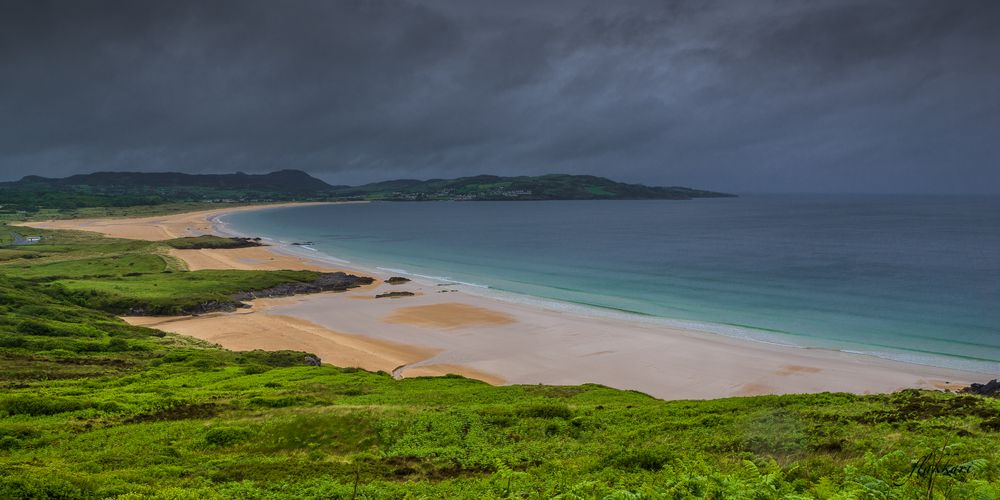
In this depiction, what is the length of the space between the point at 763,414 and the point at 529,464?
34.5 ft

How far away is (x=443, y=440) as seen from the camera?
69.8ft

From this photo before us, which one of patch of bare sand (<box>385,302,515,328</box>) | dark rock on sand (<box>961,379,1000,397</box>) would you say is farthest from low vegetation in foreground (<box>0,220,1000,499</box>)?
patch of bare sand (<box>385,302,515,328</box>)

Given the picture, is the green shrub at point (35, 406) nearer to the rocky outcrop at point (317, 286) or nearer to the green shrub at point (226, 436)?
the green shrub at point (226, 436)

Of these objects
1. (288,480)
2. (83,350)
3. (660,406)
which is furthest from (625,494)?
(83,350)

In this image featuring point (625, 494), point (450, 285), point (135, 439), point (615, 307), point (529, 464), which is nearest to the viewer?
point (625, 494)

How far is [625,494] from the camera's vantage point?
9844 millimetres

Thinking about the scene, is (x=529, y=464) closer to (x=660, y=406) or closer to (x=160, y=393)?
(x=660, y=406)

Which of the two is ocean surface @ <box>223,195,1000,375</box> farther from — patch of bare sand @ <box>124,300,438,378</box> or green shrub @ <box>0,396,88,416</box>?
green shrub @ <box>0,396,88,416</box>

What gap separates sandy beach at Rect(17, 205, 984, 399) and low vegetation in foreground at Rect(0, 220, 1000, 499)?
12.4 m

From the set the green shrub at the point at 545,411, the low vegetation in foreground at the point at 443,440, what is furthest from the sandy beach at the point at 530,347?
the green shrub at the point at 545,411

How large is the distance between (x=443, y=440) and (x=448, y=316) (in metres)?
50.3

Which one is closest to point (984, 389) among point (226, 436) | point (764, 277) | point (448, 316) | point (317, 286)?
point (226, 436)

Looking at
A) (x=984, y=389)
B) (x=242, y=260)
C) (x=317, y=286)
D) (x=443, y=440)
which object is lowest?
(x=317, y=286)

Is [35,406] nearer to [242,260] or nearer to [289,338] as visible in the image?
[289,338]
